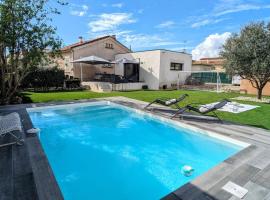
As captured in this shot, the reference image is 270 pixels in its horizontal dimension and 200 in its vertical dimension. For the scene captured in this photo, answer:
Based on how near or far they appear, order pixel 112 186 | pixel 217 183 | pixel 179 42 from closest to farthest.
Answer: pixel 217 183 < pixel 112 186 < pixel 179 42

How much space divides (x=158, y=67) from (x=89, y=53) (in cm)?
831

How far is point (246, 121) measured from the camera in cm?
799

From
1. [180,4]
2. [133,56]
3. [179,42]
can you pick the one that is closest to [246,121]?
[180,4]

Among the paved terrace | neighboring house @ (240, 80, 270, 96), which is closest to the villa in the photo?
neighboring house @ (240, 80, 270, 96)

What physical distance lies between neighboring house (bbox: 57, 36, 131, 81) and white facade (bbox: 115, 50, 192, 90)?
227cm

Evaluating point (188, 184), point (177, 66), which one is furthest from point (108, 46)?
point (188, 184)

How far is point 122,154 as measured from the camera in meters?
5.92

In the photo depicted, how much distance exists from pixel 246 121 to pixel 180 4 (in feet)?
38.2

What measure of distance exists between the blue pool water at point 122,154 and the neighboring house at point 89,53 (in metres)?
12.9

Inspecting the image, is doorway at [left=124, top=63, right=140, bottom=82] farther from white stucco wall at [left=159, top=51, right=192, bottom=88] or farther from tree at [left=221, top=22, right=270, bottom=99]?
tree at [left=221, top=22, right=270, bottom=99]

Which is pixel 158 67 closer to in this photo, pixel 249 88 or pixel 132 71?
pixel 132 71

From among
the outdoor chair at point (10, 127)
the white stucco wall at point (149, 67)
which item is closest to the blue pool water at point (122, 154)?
the outdoor chair at point (10, 127)

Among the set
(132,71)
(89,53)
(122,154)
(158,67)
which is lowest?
(122,154)

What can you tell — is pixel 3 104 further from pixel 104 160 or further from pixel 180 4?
pixel 180 4
